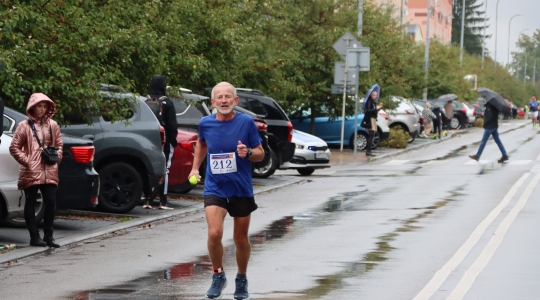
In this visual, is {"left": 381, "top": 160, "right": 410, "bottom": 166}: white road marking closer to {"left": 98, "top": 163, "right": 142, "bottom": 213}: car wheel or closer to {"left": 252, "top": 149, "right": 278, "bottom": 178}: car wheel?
{"left": 252, "top": 149, "right": 278, "bottom": 178}: car wheel

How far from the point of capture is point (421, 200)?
17.0 meters

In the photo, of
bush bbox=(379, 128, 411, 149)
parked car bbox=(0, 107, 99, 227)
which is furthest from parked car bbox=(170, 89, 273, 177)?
bush bbox=(379, 128, 411, 149)

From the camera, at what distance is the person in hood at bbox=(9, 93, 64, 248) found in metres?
11.3

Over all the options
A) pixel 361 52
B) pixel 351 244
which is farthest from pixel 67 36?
pixel 361 52

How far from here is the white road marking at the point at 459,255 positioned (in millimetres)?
8672

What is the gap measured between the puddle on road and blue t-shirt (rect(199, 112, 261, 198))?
2.68 ft

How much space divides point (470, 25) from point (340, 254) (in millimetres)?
131738

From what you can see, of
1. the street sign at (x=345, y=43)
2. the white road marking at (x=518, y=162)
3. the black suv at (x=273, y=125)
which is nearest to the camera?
the black suv at (x=273, y=125)

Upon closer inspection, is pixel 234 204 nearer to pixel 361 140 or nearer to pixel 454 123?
pixel 361 140

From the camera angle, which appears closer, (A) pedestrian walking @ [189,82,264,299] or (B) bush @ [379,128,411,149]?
(A) pedestrian walking @ [189,82,264,299]

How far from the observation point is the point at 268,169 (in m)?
22.2

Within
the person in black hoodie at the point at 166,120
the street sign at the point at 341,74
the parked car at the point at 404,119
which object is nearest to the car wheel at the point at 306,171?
the street sign at the point at 341,74

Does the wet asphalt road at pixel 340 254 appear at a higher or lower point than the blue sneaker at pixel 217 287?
lower

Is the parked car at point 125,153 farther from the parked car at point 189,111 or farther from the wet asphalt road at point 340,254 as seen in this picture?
the parked car at point 189,111
